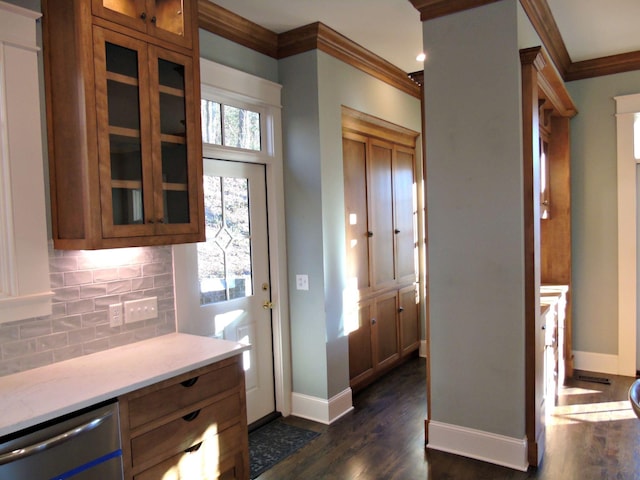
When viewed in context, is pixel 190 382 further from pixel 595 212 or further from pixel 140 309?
pixel 595 212

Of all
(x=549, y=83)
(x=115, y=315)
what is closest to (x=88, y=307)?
(x=115, y=315)

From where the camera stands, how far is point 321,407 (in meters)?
3.50

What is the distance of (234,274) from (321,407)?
1142 millimetres

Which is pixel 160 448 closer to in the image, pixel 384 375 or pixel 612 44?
pixel 384 375

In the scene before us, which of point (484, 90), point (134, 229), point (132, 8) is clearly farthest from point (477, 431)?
point (132, 8)

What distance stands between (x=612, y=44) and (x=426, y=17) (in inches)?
78.2

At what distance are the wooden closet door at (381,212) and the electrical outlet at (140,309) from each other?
2.08 m

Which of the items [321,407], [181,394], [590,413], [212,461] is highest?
[181,394]

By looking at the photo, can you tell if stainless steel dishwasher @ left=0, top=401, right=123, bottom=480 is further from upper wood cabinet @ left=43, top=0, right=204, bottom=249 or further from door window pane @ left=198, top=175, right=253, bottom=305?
door window pane @ left=198, top=175, right=253, bottom=305

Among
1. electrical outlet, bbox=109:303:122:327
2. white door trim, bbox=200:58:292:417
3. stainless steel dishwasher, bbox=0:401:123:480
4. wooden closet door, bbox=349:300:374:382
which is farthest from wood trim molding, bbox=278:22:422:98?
stainless steel dishwasher, bbox=0:401:123:480

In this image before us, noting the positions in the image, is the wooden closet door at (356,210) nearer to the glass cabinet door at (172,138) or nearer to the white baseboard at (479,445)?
the white baseboard at (479,445)

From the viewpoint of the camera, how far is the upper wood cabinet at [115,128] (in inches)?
81.8

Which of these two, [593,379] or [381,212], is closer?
[593,379]

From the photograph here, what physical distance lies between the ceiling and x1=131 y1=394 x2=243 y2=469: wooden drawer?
2314mm
